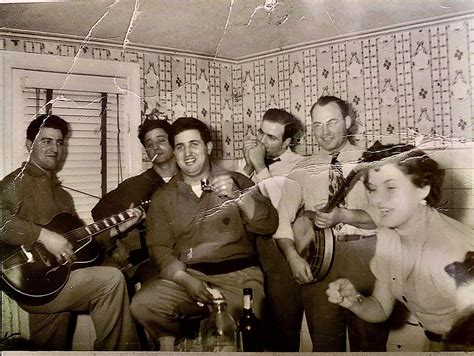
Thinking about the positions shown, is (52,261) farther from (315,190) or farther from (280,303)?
(315,190)

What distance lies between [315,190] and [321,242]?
0.14 metres

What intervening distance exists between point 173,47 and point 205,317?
2.55 ft

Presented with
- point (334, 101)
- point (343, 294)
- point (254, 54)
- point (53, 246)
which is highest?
point (254, 54)

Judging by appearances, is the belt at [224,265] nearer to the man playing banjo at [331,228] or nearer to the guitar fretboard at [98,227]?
the man playing banjo at [331,228]

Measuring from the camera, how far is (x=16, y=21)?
1.64 metres

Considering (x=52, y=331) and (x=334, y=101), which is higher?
(x=334, y=101)

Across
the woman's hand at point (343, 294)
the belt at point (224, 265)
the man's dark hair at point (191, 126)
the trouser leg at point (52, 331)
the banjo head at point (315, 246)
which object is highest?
the man's dark hair at point (191, 126)

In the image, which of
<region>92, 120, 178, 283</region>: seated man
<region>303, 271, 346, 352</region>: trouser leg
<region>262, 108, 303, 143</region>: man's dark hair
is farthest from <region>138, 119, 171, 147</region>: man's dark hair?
<region>303, 271, 346, 352</region>: trouser leg

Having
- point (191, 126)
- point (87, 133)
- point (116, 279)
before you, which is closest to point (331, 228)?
point (191, 126)

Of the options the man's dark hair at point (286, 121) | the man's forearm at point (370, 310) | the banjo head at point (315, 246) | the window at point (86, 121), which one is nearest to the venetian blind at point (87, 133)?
the window at point (86, 121)

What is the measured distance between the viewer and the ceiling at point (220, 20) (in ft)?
5.05

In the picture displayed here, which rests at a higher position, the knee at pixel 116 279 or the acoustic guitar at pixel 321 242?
the acoustic guitar at pixel 321 242

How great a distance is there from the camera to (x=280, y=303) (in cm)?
Answer: 156

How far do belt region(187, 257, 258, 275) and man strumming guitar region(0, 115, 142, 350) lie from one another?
0.23 m
